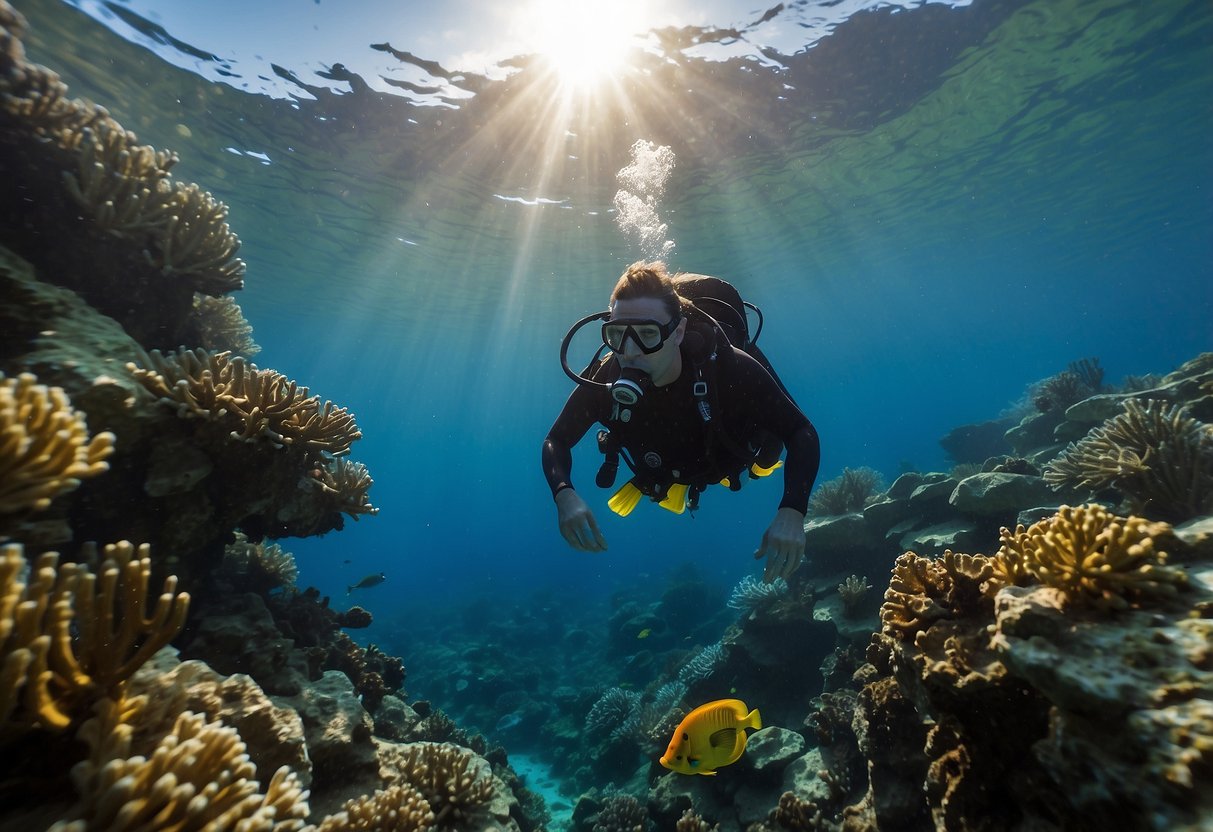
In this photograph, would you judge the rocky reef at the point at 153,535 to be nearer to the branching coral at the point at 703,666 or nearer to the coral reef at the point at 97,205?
the coral reef at the point at 97,205

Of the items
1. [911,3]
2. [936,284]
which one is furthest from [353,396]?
[911,3]

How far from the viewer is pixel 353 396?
293ft

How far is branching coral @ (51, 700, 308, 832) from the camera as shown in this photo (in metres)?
1.62

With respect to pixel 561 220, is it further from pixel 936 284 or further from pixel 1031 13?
pixel 936 284

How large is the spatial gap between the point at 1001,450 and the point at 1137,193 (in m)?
27.5

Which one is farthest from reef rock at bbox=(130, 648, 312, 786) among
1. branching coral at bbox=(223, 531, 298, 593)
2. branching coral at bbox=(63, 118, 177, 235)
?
branching coral at bbox=(63, 118, 177, 235)

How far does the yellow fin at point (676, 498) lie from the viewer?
5398 millimetres

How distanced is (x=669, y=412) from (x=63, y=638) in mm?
3971

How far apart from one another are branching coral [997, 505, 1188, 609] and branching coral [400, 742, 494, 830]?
15.2 ft

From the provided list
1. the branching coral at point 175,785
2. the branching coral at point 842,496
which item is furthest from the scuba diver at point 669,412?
the branching coral at point 842,496

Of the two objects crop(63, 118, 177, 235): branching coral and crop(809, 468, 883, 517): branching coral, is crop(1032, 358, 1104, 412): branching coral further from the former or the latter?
crop(63, 118, 177, 235): branching coral

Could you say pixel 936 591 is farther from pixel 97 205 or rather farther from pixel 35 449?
pixel 97 205

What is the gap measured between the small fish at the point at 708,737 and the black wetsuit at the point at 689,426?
1.98 m

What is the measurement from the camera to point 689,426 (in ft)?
15.6
